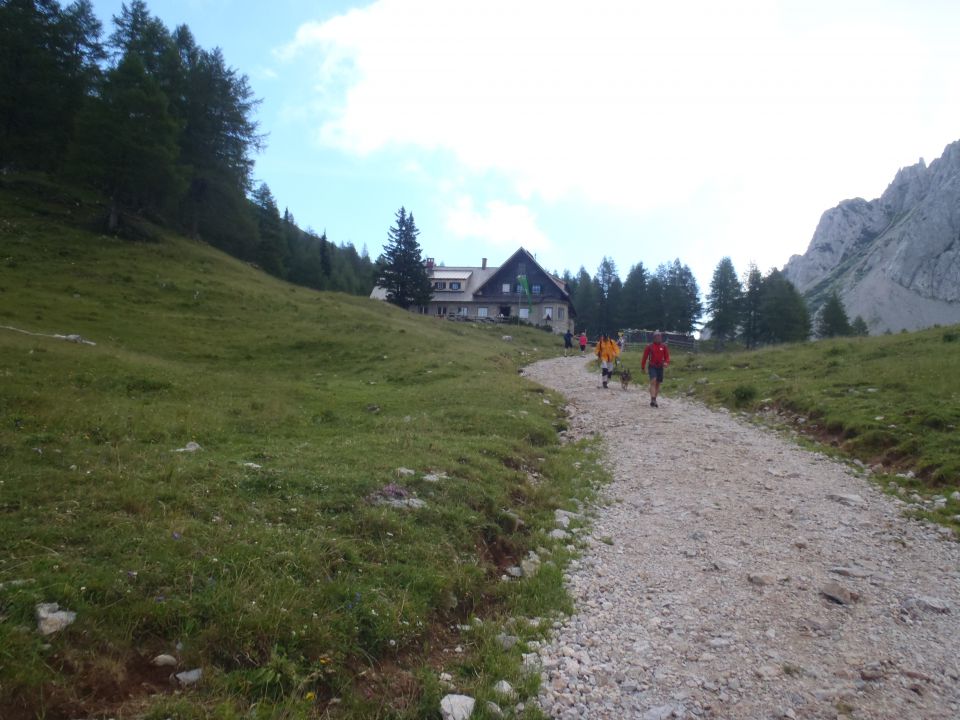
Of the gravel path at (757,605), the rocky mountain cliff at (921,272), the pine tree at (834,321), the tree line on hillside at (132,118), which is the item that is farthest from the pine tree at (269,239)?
the rocky mountain cliff at (921,272)

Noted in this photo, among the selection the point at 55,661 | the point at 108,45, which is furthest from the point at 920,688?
the point at 108,45

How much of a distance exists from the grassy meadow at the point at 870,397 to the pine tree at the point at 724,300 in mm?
68868

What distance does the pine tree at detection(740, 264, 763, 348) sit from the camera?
9029 centimetres

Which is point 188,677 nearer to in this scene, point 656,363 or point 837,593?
point 837,593

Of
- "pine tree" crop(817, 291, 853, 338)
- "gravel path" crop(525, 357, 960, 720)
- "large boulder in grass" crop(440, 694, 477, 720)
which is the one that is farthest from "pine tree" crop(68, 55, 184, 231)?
"pine tree" crop(817, 291, 853, 338)

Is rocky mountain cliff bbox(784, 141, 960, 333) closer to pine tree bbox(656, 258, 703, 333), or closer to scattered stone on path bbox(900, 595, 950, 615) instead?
pine tree bbox(656, 258, 703, 333)

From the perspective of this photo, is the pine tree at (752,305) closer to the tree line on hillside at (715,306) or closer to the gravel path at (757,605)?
the tree line on hillside at (715,306)

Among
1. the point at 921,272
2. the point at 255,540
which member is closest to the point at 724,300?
the point at 255,540

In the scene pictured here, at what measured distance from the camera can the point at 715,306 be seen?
96688mm

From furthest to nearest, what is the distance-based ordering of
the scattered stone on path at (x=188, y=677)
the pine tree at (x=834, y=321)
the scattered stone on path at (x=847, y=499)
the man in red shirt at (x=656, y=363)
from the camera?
the pine tree at (x=834, y=321), the man in red shirt at (x=656, y=363), the scattered stone on path at (x=847, y=499), the scattered stone on path at (x=188, y=677)

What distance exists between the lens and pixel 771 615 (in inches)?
265

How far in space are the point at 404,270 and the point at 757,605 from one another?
2681 inches

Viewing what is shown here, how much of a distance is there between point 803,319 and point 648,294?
2785 cm

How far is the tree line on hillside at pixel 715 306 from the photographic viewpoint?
86.8 meters
